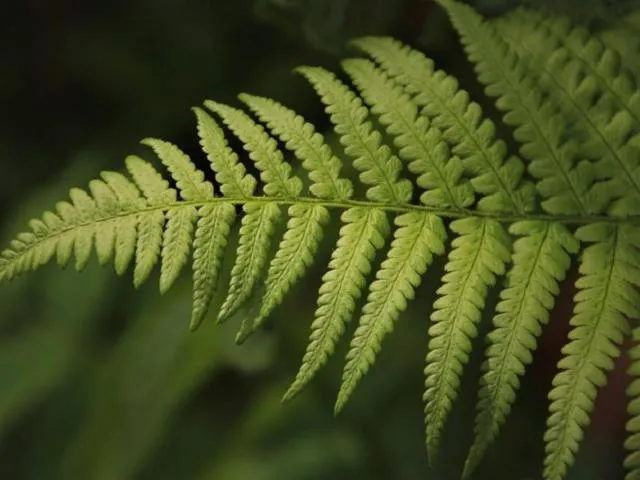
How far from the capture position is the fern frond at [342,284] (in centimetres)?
88

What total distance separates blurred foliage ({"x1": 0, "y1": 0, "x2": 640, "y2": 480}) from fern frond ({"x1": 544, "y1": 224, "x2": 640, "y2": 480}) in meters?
0.55

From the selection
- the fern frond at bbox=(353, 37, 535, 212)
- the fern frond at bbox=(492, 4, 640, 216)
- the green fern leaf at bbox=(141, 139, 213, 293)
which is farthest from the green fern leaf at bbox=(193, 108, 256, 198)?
the fern frond at bbox=(492, 4, 640, 216)

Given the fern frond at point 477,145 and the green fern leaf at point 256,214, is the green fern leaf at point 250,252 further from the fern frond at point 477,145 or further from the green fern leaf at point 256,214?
the fern frond at point 477,145

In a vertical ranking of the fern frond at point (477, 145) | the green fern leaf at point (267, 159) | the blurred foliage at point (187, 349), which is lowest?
the blurred foliage at point (187, 349)

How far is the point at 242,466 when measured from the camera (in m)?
1.54

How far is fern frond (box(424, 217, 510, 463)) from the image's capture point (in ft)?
2.84

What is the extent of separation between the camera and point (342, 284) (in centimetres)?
89

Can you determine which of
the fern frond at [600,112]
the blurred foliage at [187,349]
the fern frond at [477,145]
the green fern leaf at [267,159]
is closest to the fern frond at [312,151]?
the green fern leaf at [267,159]

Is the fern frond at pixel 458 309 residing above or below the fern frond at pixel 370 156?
below

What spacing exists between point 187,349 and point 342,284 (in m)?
0.70

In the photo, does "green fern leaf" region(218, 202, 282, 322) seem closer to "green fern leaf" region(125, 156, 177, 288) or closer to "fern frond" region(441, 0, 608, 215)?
"green fern leaf" region(125, 156, 177, 288)

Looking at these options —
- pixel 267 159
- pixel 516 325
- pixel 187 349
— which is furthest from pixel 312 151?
pixel 187 349

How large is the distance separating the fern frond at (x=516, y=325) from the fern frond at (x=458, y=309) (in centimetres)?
2

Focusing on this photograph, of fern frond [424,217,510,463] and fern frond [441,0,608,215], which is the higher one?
fern frond [441,0,608,215]
